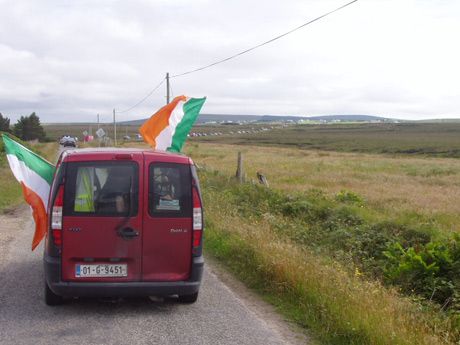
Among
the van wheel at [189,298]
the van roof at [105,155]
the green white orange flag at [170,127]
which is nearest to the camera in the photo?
the van roof at [105,155]

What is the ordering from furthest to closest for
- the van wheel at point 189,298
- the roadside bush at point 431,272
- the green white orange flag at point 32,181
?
the roadside bush at point 431,272 < the green white orange flag at point 32,181 < the van wheel at point 189,298

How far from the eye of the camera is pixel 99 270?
6285mm

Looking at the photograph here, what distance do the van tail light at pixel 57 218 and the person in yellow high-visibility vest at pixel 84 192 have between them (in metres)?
0.16

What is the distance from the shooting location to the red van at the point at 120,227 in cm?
623

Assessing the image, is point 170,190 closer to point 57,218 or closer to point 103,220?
point 103,220

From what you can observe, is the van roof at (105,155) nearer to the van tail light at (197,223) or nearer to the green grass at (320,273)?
the van tail light at (197,223)

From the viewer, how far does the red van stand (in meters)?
6.23

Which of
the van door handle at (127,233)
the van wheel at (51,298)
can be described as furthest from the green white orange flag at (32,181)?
the van door handle at (127,233)

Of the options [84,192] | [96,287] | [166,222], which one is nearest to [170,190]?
[166,222]

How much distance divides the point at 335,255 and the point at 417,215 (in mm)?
4545

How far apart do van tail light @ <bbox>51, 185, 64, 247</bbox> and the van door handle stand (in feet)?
2.02

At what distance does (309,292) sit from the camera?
6.86 meters

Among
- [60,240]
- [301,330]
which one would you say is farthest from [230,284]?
[60,240]

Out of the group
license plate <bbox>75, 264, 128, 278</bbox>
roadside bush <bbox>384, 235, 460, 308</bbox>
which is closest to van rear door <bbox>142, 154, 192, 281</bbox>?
license plate <bbox>75, 264, 128, 278</bbox>
